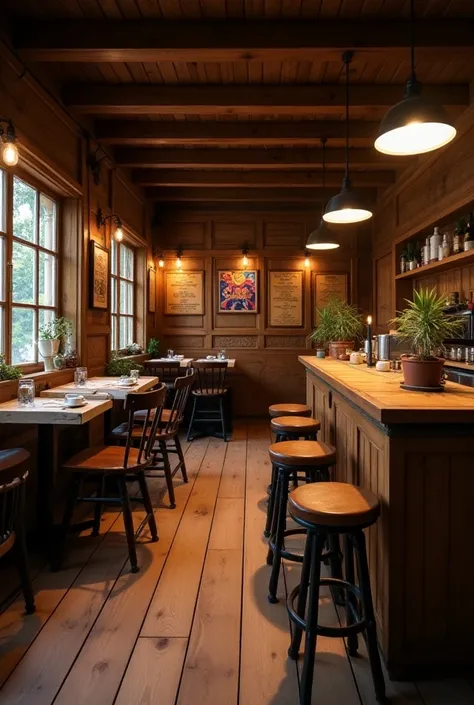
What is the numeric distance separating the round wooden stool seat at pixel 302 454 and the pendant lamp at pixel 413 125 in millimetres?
1559

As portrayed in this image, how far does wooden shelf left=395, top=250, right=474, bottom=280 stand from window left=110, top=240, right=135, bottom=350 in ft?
10.1

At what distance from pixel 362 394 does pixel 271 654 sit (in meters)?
1.06

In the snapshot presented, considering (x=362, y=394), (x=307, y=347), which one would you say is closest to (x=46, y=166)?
(x=362, y=394)

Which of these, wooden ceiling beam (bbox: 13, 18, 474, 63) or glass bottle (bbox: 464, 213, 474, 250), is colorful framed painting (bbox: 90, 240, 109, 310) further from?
glass bottle (bbox: 464, 213, 474, 250)

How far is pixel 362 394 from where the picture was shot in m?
1.80

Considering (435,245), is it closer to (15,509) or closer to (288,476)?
(288,476)

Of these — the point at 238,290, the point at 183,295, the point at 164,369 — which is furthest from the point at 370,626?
the point at 183,295

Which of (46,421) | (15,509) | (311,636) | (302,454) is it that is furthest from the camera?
(46,421)

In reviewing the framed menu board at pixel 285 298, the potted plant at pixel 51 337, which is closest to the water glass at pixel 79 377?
the potted plant at pixel 51 337

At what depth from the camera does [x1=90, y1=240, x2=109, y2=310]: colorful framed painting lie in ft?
12.4

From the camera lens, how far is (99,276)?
3.98 metres

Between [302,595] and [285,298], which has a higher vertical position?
[285,298]

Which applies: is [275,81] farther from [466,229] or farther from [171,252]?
[171,252]

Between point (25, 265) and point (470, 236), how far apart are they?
332 centimetres
